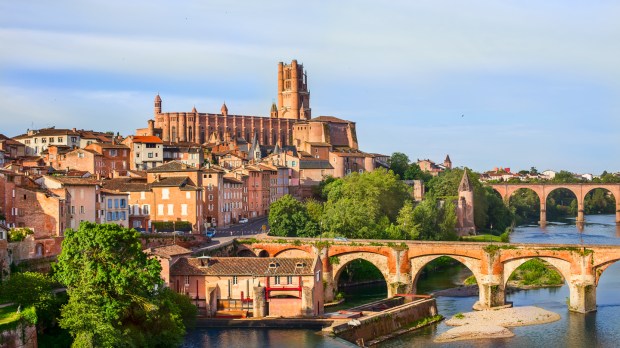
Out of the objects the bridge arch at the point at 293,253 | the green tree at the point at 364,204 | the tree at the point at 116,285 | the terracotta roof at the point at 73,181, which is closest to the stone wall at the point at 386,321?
the tree at the point at 116,285

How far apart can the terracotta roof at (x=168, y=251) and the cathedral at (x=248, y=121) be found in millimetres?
64167

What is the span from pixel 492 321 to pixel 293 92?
10278 centimetres

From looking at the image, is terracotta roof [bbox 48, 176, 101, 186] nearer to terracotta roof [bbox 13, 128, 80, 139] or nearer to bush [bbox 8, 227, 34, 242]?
bush [bbox 8, 227, 34, 242]

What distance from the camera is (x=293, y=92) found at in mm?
149625

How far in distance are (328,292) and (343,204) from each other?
1679 cm

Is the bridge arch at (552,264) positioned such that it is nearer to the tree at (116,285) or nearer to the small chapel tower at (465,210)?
the tree at (116,285)

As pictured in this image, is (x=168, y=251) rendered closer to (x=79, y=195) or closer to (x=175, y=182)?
(x=79, y=195)

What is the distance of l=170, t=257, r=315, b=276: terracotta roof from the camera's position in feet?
160

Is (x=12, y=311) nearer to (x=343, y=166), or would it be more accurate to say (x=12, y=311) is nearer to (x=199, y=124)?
(x=343, y=166)

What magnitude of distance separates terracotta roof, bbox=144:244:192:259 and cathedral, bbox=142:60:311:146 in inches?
2526

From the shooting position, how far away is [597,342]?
4500cm

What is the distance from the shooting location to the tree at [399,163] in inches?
4614

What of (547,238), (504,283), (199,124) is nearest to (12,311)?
(504,283)

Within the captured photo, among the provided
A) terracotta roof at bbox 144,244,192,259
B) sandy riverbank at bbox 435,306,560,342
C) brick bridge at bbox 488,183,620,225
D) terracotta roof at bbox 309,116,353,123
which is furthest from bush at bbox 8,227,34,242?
brick bridge at bbox 488,183,620,225
